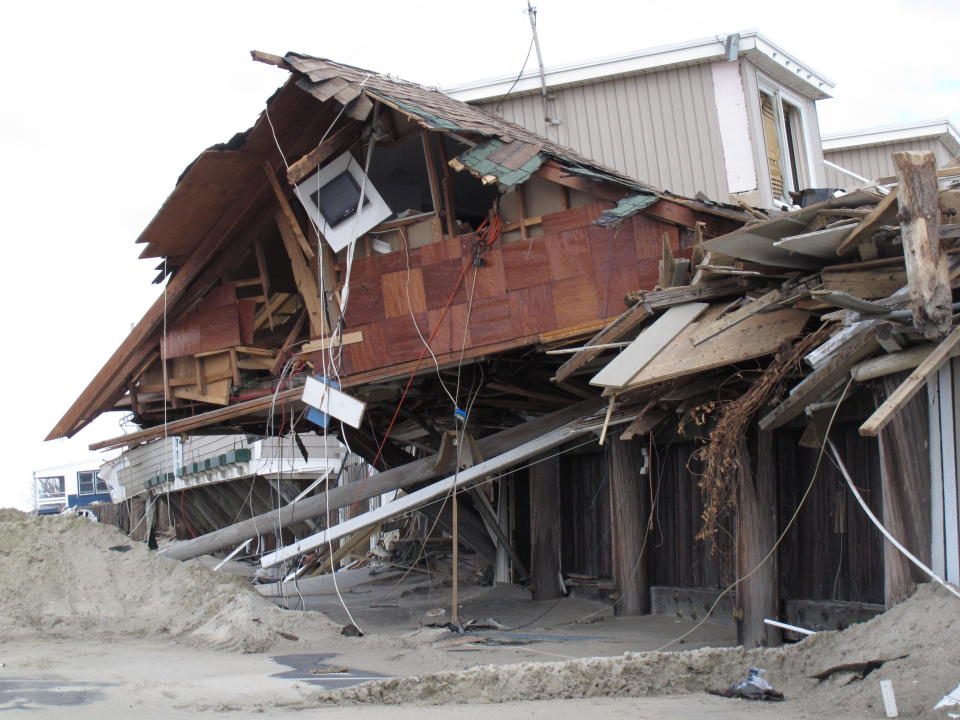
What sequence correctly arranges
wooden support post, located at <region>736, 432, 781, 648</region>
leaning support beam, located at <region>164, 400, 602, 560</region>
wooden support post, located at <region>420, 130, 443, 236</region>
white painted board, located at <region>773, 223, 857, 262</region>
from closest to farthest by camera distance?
white painted board, located at <region>773, 223, 857, 262</region>, wooden support post, located at <region>736, 432, 781, 648</region>, wooden support post, located at <region>420, 130, 443, 236</region>, leaning support beam, located at <region>164, 400, 602, 560</region>

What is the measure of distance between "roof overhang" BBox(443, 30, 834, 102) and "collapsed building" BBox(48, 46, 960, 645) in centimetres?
289

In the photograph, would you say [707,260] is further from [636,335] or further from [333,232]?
[333,232]

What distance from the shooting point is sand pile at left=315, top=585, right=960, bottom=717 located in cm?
613

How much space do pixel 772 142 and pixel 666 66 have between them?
1.93m

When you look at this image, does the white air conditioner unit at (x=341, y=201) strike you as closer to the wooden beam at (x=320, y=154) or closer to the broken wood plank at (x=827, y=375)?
the wooden beam at (x=320, y=154)

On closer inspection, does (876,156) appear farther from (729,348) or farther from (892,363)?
(892,363)

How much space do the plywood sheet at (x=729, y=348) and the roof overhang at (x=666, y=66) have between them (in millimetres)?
7880

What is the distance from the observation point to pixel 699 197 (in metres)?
11.1

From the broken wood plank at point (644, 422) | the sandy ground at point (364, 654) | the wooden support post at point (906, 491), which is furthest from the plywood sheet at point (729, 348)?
the sandy ground at point (364, 654)

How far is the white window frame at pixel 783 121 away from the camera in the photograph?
1589cm

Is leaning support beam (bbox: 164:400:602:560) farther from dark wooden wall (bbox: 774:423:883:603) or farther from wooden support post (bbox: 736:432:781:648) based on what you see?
wooden support post (bbox: 736:432:781:648)

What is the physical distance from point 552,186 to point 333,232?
2605 mm

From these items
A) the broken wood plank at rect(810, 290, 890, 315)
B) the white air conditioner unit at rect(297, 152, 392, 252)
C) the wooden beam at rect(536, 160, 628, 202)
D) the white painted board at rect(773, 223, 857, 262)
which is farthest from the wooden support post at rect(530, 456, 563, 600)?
the broken wood plank at rect(810, 290, 890, 315)

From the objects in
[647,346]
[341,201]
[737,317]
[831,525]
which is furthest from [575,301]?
[831,525]
